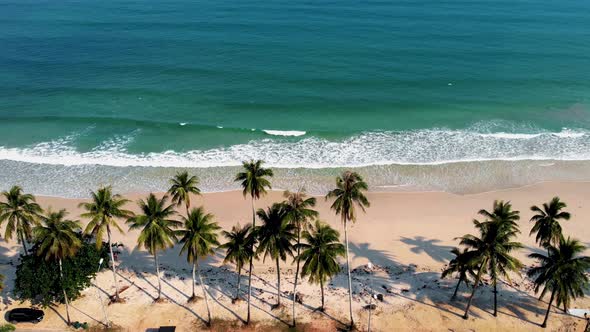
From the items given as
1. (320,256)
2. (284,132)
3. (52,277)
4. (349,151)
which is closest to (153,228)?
(52,277)

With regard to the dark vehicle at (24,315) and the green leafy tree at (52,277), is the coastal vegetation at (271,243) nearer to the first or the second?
the green leafy tree at (52,277)

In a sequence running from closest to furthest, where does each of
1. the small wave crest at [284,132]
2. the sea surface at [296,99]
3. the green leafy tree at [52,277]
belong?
the green leafy tree at [52,277] → the sea surface at [296,99] → the small wave crest at [284,132]

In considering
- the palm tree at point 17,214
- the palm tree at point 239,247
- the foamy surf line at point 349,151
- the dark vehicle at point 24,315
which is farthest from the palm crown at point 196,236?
the foamy surf line at point 349,151

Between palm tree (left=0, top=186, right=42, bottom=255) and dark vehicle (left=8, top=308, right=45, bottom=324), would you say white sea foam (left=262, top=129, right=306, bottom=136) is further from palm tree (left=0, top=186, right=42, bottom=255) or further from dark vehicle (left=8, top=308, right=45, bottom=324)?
dark vehicle (left=8, top=308, right=45, bottom=324)

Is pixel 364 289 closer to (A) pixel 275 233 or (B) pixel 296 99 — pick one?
(A) pixel 275 233

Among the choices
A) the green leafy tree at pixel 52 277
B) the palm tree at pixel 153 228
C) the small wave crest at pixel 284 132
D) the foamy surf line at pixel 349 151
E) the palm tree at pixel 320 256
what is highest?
the small wave crest at pixel 284 132

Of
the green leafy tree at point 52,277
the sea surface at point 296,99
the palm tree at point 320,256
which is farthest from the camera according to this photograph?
the sea surface at point 296,99

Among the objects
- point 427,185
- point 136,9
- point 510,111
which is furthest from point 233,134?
point 136,9
